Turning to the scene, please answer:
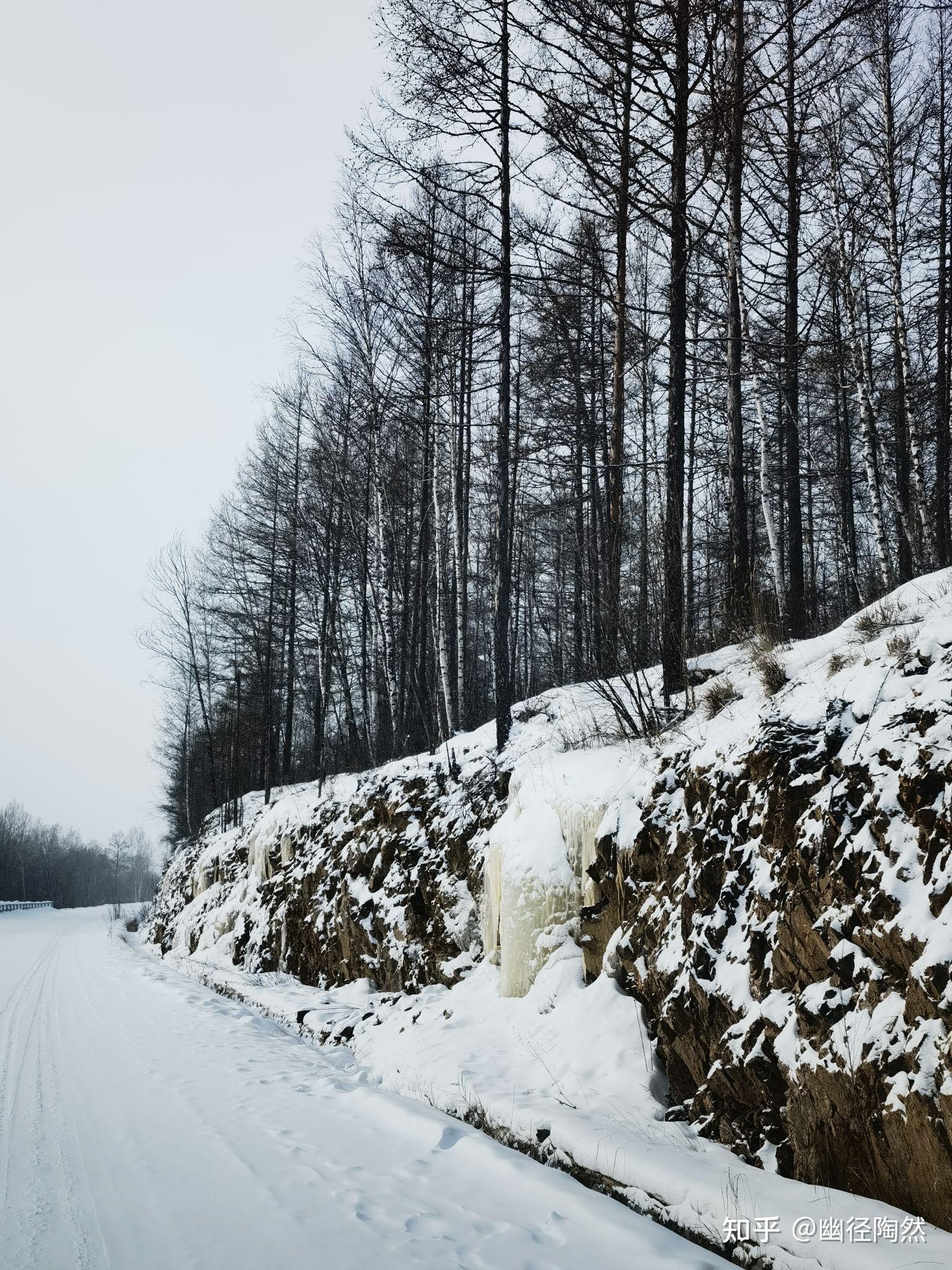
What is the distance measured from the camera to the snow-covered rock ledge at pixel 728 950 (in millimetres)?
3232

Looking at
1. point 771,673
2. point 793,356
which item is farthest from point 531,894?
point 793,356

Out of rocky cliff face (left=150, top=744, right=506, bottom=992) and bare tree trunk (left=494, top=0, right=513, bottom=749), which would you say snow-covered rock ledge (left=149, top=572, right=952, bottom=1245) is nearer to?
rocky cliff face (left=150, top=744, right=506, bottom=992)

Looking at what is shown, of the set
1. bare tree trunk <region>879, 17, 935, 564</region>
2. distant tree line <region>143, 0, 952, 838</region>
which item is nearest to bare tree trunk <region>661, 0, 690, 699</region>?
distant tree line <region>143, 0, 952, 838</region>

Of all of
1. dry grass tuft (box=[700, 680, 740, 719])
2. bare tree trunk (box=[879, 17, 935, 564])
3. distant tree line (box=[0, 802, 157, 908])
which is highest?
bare tree trunk (box=[879, 17, 935, 564])

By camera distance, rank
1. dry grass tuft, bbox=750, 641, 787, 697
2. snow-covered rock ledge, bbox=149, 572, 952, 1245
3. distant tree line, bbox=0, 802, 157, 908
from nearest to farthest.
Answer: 1. snow-covered rock ledge, bbox=149, 572, 952, 1245
2. dry grass tuft, bbox=750, 641, 787, 697
3. distant tree line, bbox=0, 802, 157, 908

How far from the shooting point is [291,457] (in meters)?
21.2

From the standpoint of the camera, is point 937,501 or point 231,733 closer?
point 937,501

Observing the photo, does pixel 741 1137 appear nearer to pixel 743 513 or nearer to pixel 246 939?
pixel 743 513

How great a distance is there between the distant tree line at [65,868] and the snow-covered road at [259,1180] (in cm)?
4475

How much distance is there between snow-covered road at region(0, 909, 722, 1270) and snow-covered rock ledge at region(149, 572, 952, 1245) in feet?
1.32

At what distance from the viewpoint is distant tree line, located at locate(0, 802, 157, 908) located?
73.1m

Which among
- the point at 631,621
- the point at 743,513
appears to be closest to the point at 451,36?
the point at 743,513

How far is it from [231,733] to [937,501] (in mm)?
22395

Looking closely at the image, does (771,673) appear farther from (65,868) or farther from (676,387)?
(65,868)
